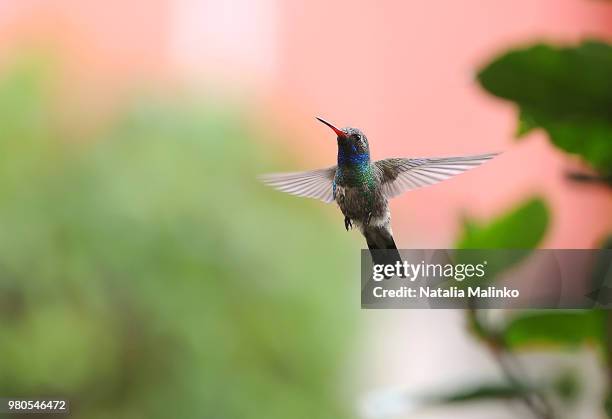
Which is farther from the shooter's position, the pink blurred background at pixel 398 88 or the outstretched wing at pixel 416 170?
the pink blurred background at pixel 398 88

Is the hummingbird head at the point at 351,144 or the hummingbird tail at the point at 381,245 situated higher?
the hummingbird head at the point at 351,144

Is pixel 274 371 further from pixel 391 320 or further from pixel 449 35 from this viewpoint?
pixel 449 35

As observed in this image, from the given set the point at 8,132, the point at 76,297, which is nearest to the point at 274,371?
the point at 76,297

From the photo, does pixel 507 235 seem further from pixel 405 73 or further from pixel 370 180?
pixel 405 73

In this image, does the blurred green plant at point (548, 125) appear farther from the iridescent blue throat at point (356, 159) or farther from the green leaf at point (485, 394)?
the iridescent blue throat at point (356, 159)

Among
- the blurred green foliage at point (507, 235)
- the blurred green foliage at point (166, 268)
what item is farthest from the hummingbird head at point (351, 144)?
the blurred green foliage at point (166, 268)

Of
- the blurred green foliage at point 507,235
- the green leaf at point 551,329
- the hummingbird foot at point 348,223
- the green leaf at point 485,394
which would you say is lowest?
the green leaf at point 485,394

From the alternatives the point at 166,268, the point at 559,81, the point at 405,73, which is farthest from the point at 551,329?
the point at 166,268
